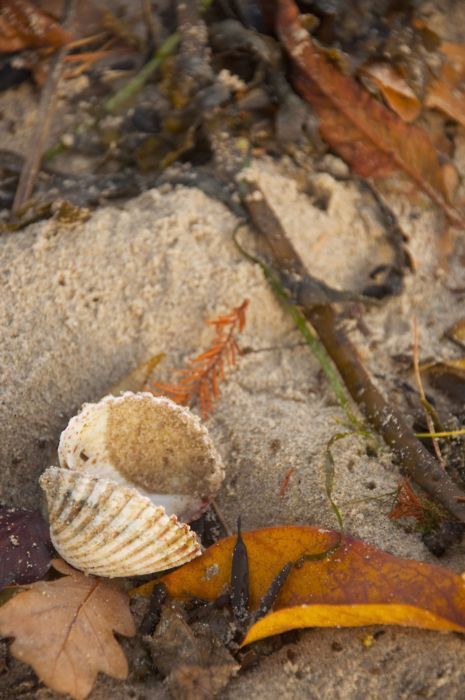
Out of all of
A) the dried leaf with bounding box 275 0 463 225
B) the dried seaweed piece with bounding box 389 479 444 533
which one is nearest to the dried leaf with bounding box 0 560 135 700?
the dried seaweed piece with bounding box 389 479 444 533

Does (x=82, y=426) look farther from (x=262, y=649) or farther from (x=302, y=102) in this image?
(x=302, y=102)

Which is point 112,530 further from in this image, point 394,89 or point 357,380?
point 394,89

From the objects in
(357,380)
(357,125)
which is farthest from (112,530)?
(357,125)

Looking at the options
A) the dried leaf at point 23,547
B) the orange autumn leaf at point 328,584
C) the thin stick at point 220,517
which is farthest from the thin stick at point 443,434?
the dried leaf at point 23,547

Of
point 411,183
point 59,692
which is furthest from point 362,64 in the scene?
point 59,692

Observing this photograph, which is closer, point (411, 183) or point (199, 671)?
point (199, 671)

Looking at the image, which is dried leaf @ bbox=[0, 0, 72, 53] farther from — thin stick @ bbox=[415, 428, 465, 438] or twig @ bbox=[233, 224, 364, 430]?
thin stick @ bbox=[415, 428, 465, 438]
